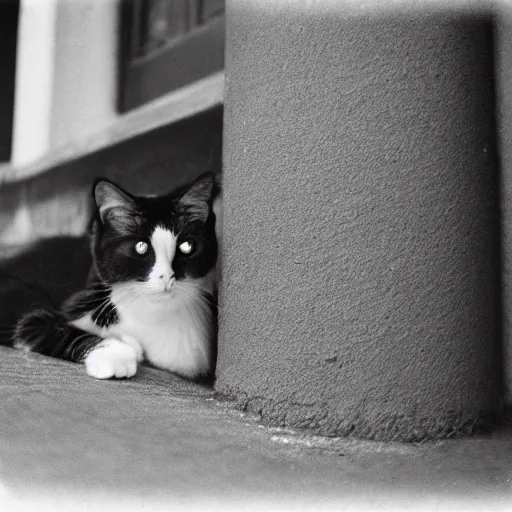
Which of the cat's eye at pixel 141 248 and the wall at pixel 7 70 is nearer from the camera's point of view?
the cat's eye at pixel 141 248

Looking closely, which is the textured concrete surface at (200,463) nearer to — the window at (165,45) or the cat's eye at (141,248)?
the cat's eye at (141,248)

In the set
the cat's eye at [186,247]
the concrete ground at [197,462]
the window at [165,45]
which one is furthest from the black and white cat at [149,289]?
the window at [165,45]

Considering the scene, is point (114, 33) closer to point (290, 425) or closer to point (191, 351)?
point (191, 351)

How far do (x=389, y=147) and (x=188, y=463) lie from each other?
0.68 metres

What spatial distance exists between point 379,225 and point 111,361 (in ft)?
2.24

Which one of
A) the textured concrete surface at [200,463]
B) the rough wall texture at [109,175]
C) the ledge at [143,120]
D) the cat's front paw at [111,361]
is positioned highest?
the ledge at [143,120]

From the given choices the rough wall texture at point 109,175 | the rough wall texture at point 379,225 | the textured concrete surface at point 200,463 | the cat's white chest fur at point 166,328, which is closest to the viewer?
the textured concrete surface at point 200,463

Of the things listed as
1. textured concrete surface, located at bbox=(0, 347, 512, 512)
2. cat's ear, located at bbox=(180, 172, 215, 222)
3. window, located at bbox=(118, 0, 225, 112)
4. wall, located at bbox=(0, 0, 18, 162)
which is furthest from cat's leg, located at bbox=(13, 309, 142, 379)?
wall, located at bbox=(0, 0, 18, 162)

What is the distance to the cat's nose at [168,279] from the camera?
165 cm

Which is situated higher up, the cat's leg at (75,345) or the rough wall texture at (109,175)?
the rough wall texture at (109,175)

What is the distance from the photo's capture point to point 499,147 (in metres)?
1.38

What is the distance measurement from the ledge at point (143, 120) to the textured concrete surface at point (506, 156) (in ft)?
4.40

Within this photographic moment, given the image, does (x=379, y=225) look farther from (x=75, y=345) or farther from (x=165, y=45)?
(x=165, y=45)

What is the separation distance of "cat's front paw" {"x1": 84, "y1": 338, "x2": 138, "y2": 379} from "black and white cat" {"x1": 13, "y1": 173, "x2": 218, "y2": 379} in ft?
0.15
